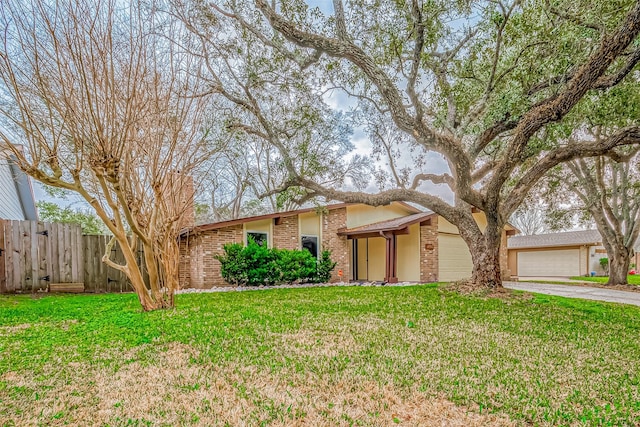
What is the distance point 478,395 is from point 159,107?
5.61 meters

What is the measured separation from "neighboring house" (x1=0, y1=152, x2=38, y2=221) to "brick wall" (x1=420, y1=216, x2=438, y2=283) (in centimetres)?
1448

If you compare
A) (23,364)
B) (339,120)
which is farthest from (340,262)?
(23,364)

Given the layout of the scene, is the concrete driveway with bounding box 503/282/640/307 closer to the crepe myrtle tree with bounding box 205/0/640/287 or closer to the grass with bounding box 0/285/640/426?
the crepe myrtle tree with bounding box 205/0/640/287

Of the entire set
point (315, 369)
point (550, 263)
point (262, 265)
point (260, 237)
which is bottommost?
point (550, 263)

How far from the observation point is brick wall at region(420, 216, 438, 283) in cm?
1480

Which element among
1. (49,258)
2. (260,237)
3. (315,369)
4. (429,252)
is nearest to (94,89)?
(315,369)

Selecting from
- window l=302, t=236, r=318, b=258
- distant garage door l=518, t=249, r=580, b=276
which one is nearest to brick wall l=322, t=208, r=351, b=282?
window l=302, t=236, r=318, b=258

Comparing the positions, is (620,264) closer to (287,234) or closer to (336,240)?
(336,240)

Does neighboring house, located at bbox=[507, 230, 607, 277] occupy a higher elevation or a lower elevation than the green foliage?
lower

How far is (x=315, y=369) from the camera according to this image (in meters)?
3.24

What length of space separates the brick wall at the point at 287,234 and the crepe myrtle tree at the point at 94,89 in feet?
26.6

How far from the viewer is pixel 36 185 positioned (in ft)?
50.9

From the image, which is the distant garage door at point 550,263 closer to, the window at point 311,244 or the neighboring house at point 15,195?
the window at point 311,244

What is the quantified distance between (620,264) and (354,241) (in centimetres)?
1100
